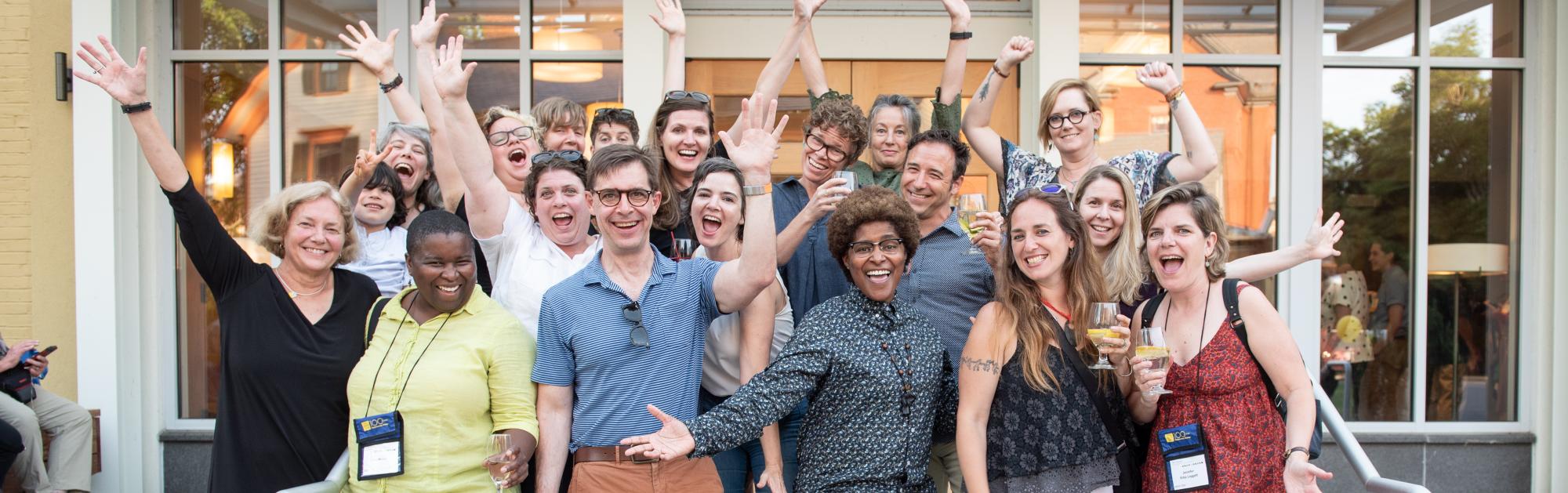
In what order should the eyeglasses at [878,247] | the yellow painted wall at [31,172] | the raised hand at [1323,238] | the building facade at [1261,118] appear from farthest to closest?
the building facade at [1261,118]
the yellow painted wall at [31,172]
the raised hand at [1323,238]
the eyeglasses at [878,247]

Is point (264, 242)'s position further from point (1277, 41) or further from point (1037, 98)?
point (1277, 41)

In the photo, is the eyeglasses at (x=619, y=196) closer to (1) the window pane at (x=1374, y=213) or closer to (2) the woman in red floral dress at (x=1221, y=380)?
(2) the woman in red floral dress at (x=1221, y=380)

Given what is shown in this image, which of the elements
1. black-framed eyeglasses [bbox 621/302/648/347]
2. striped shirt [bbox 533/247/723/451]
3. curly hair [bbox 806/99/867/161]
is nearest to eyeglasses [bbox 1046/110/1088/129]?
curly hair [bbox 806/99/867/161]

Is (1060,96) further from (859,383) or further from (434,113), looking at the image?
(434,113)

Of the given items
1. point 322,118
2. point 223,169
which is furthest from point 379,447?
point 223,169

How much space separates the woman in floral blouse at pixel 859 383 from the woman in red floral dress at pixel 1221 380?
0.71m

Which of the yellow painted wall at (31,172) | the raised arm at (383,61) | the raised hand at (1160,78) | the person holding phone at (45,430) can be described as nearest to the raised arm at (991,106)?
the raised hand at (1160,78)

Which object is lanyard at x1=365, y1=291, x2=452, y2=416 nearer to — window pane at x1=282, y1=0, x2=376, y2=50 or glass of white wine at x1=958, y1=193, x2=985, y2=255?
glass of white wine at x1=958, y1=193, x2=985, y2=255

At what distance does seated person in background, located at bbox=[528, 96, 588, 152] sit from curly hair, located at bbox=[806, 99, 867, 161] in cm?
109

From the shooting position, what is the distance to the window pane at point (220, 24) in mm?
6449

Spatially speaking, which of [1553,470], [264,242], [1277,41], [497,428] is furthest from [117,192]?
[1553,470]

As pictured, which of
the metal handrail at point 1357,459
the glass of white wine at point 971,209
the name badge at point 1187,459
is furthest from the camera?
the glass of white wine at point 971,209

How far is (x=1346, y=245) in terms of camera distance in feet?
21.4

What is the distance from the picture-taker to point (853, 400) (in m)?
2.97
